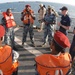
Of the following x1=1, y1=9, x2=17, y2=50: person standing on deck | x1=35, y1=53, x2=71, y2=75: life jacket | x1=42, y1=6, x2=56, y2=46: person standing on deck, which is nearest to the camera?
x1=35, y1=53, x2=71, y2=75: life jacket

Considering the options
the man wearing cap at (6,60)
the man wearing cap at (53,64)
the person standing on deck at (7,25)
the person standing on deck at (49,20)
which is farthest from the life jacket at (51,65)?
the person standing on deck at (49,20)

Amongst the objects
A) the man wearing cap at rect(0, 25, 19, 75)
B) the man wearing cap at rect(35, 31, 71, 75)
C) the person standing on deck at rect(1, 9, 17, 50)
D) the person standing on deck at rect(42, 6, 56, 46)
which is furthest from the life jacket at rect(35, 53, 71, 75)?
the person standing on deck at rect(42, 6, 56, 46)

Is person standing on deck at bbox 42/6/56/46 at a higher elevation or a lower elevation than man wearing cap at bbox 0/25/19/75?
lower

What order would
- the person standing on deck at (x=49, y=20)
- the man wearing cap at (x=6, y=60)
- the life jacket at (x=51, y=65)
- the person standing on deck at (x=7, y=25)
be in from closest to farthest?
the life jacket at (x=51, y=65)
the man wearing cap at (x=6, y=60)
the person standing on deck at (x=7, y=25)
the person standing on deck at (x=49, y=20)

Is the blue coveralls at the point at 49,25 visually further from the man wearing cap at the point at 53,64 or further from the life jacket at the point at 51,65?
the life jacket at the point at 51,65

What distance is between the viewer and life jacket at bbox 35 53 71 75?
4.07 meters

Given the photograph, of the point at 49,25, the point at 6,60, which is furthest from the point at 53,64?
the point at 49,25

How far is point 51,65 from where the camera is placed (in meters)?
4.06

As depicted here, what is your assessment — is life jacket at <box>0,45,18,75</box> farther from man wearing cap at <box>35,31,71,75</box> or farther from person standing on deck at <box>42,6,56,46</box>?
person standing on deck at <box>42,6,56,46</box>

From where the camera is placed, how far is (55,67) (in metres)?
4.09

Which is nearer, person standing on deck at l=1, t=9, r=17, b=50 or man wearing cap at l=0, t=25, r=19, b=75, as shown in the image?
man wearing cap at l=0, t=25, r=19, b=75

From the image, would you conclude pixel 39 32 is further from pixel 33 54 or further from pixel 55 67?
pixel 55 67

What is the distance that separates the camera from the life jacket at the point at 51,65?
4070 millimetres

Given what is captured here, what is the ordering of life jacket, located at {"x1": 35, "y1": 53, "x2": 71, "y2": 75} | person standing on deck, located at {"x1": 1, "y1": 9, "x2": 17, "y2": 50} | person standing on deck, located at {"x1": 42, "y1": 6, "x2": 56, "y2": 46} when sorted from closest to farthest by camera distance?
life jacket, located at {"x1": 35, "y1": 53, "x2": 71, "y2": 75} → person standing on deck, located at {"x1": 1, "y1": 9, "x2": 17, "y2": 50} → person standing on deck, located at {"x1": 42, "y1": 6, "x2": 56, "y2": 46}
